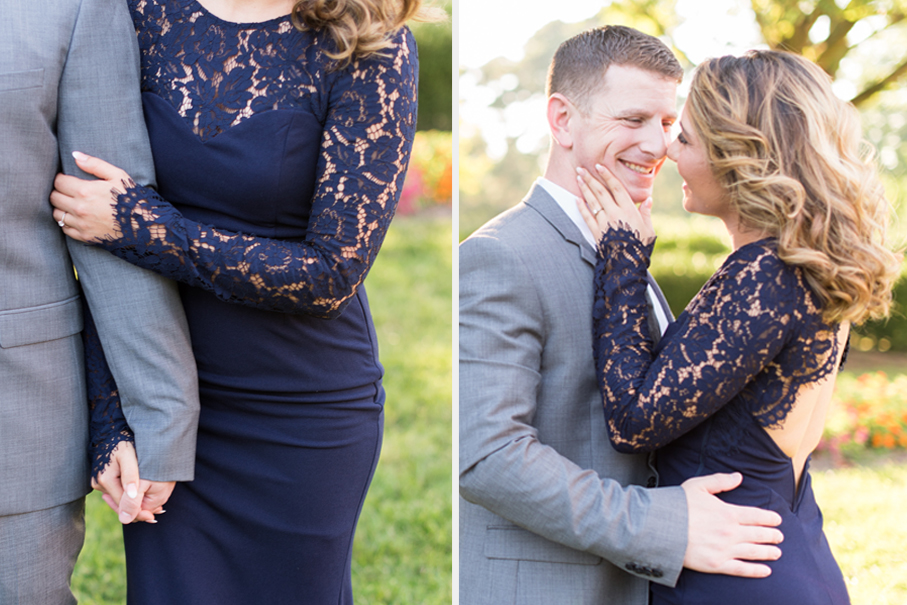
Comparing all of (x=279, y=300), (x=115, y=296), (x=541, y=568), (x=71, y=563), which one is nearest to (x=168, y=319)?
(x=115, y=296)

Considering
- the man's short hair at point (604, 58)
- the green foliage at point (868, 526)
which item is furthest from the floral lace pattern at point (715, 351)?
the green foliage at point (868, 526)

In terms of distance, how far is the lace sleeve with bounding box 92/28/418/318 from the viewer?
71.0 inches

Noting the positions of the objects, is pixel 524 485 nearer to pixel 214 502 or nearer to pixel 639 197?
pixel 214 502

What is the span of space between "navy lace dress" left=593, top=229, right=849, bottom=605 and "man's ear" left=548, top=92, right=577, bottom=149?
0.49 meters

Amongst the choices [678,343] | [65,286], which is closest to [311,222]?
[65,286]

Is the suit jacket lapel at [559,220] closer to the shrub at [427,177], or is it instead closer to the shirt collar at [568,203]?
the shirt collar at [568,203]

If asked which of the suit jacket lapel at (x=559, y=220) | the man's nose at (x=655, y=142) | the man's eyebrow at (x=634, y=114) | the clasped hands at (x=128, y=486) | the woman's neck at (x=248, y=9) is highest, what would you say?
the woman's neck at (x=248, y=9)

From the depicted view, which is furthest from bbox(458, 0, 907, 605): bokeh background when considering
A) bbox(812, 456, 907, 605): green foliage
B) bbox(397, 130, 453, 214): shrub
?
bbox(397, 130, 453, 214): shrub

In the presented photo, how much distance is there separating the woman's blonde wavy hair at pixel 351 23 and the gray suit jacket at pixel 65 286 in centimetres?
45

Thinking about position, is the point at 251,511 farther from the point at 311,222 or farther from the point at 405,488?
the point at 405,488

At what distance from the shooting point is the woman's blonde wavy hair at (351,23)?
1846 mm

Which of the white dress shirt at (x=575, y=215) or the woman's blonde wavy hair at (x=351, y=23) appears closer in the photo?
the woman's blonde wavy hair at (x=351, y=23)

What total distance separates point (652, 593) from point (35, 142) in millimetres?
2069

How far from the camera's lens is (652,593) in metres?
2.28
